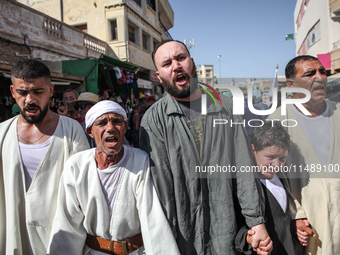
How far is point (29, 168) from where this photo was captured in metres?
1.76

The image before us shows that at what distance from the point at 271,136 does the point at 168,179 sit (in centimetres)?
94

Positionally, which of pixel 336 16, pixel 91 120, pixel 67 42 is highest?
pixel 336 16

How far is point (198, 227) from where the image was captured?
1.66 m

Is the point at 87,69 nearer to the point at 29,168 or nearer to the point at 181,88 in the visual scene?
the point at 29,168

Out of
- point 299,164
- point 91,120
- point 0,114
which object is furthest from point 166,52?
point 0,114

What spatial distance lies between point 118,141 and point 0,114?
452cm

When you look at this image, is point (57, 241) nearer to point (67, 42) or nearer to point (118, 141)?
point (118, 141)

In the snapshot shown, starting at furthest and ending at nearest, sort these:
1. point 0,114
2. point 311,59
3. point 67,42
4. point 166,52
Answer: point 67,42 < point 0,114 < point 311,59 < point 166,52

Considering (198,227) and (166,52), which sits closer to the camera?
(198,227)

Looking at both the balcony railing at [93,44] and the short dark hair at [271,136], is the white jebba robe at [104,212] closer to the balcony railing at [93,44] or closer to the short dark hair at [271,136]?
the short dark hair at [271,136]

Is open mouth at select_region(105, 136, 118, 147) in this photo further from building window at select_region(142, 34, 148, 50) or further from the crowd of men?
building window at select_region(142, 34, 148, 50)

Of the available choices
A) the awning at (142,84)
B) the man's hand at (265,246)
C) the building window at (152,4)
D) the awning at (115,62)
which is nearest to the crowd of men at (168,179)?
the man's hand at (265,246)

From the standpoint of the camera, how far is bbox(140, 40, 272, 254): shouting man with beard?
1.64 m

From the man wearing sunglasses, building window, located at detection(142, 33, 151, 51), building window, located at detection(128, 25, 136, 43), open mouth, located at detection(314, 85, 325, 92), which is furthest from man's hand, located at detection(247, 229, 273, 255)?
building window, located at detection(142, 33, 151, 51)
